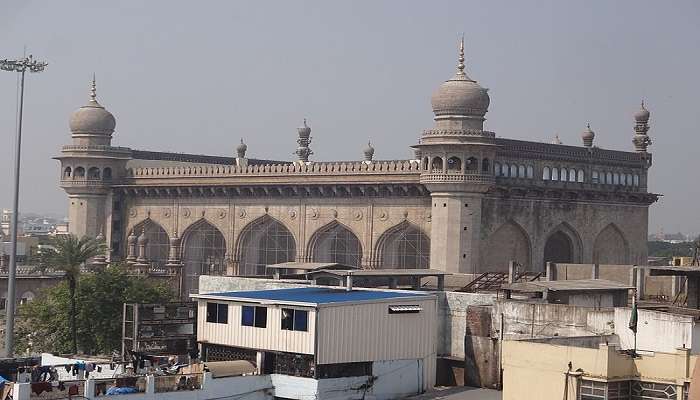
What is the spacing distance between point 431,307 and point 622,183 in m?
22.0

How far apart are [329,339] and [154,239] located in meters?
31.1

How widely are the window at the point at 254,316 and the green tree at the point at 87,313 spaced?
11.8m

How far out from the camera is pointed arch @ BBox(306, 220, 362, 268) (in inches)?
1900

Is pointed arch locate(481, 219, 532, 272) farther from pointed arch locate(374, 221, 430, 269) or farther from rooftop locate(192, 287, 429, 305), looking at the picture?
rooftop locate(192, 287, 429, 305)

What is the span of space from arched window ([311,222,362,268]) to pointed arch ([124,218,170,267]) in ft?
28.9

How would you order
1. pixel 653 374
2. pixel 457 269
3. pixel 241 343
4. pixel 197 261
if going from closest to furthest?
pixel 653 374 → pixel 241 343 → pixel 457 269 → pixel 197 261

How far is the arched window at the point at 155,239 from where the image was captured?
2195 inches

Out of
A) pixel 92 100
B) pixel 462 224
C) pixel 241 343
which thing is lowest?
pixel 241 343

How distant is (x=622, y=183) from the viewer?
4844cm

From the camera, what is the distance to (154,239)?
5628 centimetres

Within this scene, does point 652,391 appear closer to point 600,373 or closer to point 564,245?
point 600,373

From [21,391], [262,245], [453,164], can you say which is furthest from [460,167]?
[21,391]

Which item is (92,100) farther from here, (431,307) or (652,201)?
(431,307)

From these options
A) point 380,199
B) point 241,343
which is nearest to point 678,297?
point 241,343
